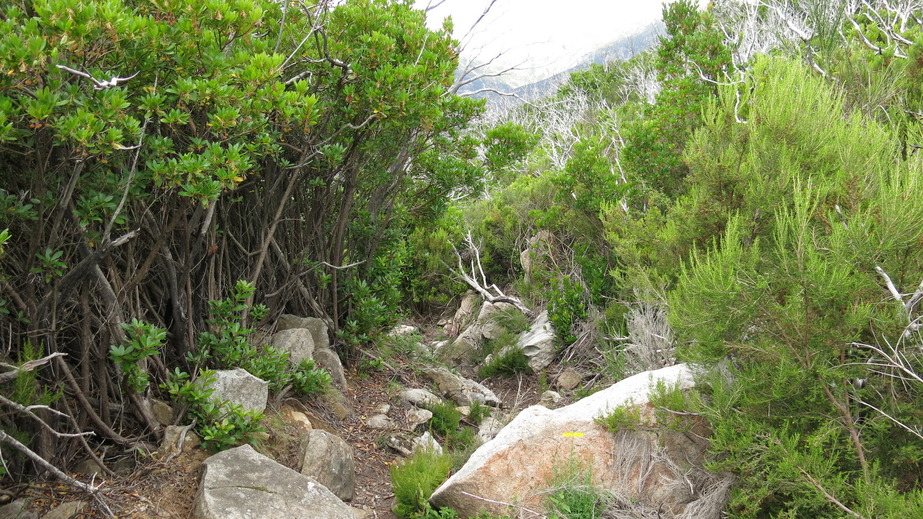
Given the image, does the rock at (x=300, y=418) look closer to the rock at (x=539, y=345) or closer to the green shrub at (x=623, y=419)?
the green shrub at (x=623, y=419)

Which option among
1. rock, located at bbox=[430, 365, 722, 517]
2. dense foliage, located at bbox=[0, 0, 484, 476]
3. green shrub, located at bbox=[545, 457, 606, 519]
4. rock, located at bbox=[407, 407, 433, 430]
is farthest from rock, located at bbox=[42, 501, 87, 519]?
rock, located at bbox=[407, 407, 433, 430]

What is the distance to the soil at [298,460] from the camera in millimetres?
3146

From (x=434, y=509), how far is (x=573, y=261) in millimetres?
4749

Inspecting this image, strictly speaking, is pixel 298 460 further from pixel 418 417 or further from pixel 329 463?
pixel 418 417

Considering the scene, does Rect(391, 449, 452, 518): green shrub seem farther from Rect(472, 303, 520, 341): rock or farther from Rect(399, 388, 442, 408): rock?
Rect(472, 303, 520, 341): rock

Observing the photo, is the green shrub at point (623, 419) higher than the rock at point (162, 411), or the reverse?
the rock at point (162, 411)

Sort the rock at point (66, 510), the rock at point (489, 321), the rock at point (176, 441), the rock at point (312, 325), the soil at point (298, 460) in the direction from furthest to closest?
the rock at point (489, 321), the rock at point (312, 325), the rock at point (176, 441), the soil at point (298, 460), the rock at point (66, 510)

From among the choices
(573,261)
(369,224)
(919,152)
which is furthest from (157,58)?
(573,261)

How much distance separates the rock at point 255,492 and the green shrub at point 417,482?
51cm

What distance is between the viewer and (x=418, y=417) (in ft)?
18.9

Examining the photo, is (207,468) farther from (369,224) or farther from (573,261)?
(573,261)

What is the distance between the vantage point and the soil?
3.15m

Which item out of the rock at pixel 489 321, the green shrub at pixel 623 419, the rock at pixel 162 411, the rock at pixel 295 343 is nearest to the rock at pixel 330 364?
the rock at pixel 295 343

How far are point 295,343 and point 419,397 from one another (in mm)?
1529
